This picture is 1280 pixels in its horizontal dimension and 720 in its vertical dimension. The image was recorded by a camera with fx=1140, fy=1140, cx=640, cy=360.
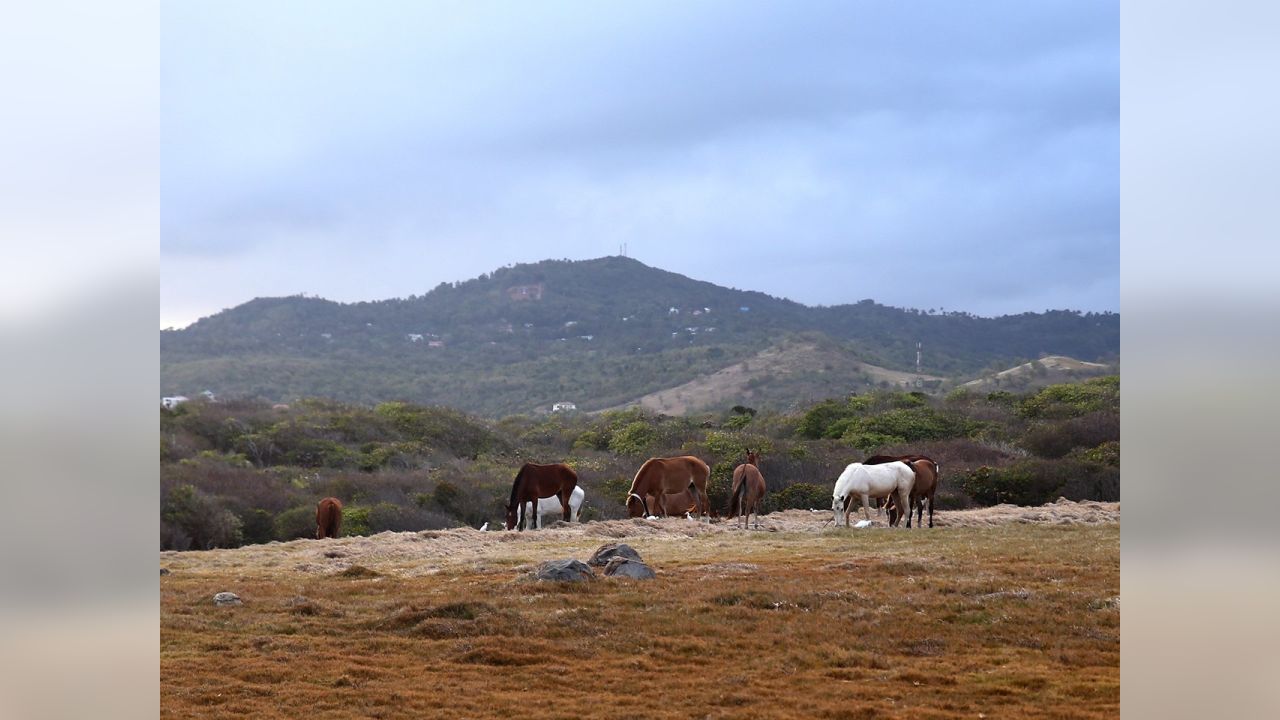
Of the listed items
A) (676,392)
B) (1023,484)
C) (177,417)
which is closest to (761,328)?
(676,392)

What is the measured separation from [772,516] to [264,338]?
249ft

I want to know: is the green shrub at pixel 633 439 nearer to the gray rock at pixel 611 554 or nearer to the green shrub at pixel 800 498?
the green shrub at pixel 800 498

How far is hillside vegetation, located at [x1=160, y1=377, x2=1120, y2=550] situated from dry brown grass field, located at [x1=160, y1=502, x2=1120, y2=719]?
878 cm

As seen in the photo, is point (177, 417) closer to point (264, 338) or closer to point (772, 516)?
point (772, 516)

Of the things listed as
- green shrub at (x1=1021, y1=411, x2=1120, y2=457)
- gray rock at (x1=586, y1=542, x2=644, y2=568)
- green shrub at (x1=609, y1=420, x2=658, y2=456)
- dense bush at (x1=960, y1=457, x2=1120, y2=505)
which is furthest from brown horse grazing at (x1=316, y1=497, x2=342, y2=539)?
green shrub at (x1=1021, y1=411, x2=1120, y2=457)

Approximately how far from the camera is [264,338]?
8925 cm

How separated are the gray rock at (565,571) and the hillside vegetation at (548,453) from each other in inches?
472

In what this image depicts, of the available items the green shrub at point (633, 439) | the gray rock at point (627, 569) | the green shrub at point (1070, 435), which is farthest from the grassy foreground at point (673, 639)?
the green shrub at point (633, 439)

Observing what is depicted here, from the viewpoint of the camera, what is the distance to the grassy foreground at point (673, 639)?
7.55 metres

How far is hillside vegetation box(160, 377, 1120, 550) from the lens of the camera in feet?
78.3

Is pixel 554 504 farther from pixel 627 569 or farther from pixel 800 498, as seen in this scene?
pixel 627 569

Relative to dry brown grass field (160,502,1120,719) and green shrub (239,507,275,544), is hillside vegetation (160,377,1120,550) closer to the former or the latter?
green shrub (239,507,275,544)

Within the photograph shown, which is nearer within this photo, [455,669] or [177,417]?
[455,669]
